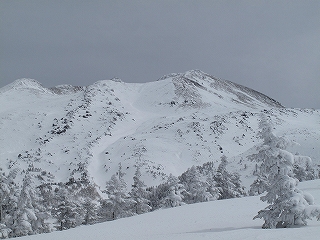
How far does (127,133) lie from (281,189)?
94906 mm


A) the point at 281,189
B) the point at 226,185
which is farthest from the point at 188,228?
the point at 226,185

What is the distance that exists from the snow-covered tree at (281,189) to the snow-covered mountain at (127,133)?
52673 millimetres

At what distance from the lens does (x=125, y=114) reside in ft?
425

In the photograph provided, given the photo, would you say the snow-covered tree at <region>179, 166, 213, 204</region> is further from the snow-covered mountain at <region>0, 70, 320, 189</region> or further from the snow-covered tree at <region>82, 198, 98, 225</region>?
the snow-covered mountain at <region>0, 70, 320, 189</region>

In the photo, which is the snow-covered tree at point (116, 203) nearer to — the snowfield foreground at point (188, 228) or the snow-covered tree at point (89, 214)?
the snow-covered tree at point (89, 214)

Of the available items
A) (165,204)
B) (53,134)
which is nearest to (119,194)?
(165,204)

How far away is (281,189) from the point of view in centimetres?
1509

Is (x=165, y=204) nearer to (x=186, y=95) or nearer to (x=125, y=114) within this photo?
(x=125, y=114)

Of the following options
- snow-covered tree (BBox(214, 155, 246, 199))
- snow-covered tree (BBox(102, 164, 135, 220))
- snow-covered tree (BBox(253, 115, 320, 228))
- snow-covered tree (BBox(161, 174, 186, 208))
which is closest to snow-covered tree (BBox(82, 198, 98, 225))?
snow-covered tree (BBox(102, 164, 135, 220))

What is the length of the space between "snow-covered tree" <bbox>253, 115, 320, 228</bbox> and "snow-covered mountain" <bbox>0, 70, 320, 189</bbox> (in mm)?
52673

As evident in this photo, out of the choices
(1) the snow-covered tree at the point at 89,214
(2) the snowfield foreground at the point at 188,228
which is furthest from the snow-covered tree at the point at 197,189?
(2) the snowfield foreground at the point at 188,228

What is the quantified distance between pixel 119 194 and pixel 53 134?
213 ft

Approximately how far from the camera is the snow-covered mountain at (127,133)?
75188 millimetres

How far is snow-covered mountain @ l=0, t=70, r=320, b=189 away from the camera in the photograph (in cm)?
7519
